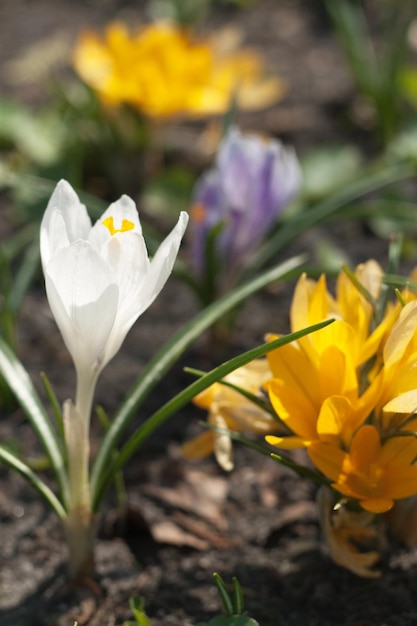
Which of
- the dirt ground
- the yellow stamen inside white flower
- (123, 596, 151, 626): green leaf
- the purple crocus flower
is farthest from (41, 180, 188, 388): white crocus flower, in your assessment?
the purple crocus flower

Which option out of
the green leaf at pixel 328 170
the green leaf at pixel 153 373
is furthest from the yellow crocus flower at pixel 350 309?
the green leaf at pixel 328 170

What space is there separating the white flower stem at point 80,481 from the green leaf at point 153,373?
3 centimetres

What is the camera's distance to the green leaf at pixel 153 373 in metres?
1.43

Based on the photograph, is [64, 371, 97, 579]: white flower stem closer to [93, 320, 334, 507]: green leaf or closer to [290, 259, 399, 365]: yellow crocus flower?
[93, 320, 334, 507]: green leaf

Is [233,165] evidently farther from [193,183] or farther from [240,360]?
[240,360]

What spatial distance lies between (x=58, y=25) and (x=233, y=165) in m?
1.84

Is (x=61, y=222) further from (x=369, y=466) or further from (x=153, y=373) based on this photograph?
(x=369, y=466)

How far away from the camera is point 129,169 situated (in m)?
2.58

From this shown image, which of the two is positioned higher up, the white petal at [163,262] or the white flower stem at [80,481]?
the white petal at [163,262]

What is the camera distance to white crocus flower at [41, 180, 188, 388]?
1.16 m

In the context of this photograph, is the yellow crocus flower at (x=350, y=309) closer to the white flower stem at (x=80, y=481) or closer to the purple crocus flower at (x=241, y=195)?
the white flower stem at (x=80, y=481)

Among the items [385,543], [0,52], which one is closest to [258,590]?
[385,543]

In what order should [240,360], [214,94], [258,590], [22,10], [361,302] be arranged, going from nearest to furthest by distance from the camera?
1. [240,360]
2. [361,302]
3. [258,590]
4. [214,94]
5. [22,10]

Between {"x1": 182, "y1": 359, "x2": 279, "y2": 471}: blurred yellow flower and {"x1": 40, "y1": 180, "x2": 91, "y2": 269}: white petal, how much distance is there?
1.03 ft
